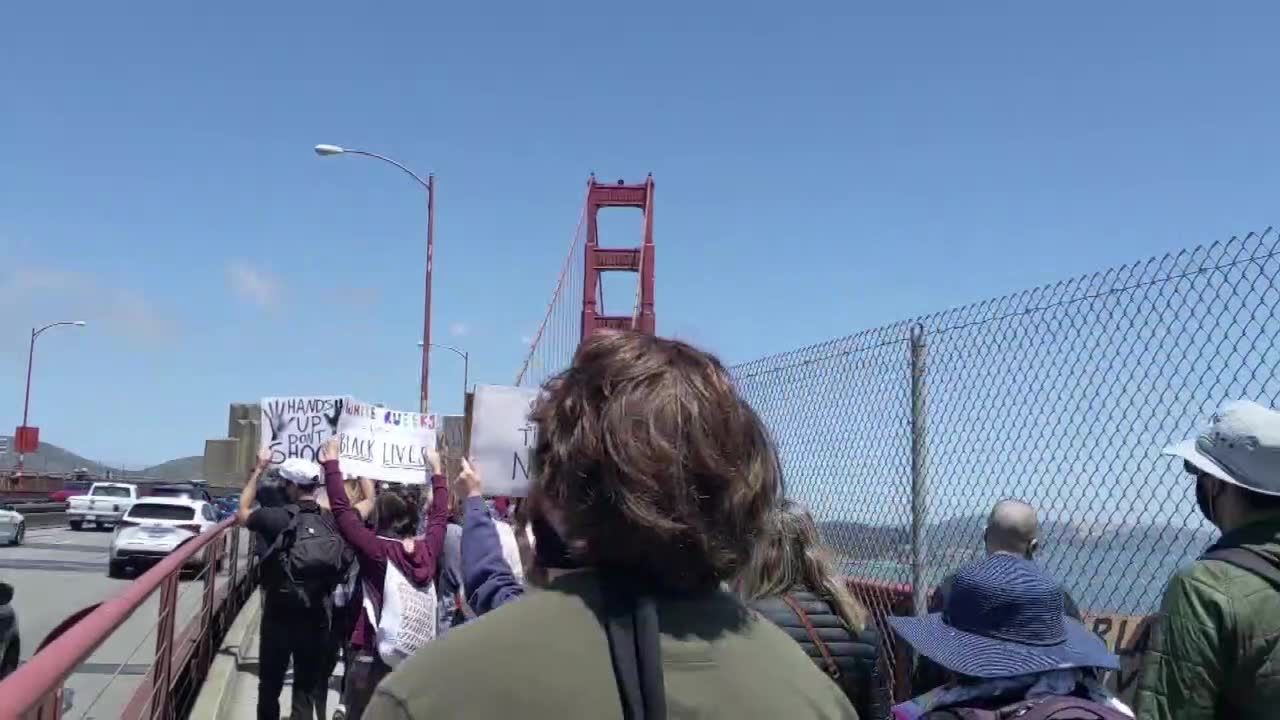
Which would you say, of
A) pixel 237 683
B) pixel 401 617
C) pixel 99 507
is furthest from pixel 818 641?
pixel 99 507

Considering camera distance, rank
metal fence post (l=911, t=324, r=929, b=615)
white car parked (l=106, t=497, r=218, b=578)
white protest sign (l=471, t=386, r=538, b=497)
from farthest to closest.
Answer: white car parked (l=106, t=497, r=218, b=578) < white protest sign (l=471, t=386, r=538, b=497) < metal fence post (l=911, t=324, r=929, b=615)

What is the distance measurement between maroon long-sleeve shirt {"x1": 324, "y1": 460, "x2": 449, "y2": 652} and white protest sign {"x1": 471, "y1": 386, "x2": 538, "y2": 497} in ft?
0.79

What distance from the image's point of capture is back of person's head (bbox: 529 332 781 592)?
1475 mm

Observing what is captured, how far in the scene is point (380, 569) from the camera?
206 inches

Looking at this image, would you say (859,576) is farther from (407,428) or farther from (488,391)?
(407,428)

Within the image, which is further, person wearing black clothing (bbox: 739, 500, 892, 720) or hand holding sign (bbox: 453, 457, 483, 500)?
hand holding sign (bbox: 453, 457, 483, 500)

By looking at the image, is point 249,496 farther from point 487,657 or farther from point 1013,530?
point 487,657

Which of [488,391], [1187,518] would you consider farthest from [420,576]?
[1187,518]

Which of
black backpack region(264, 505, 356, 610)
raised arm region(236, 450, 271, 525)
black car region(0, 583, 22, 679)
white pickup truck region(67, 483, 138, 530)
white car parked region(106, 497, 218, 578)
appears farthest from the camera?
white pickup truck region(67, 483, 138, 530)

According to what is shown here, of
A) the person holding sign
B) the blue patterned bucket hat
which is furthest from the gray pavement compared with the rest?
the blue patterned bucket hat

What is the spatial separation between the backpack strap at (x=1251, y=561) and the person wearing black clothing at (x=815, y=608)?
1.02 metres

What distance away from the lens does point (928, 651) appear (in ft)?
7.17

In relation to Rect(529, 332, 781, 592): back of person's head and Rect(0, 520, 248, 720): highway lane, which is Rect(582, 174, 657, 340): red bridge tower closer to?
Rect(0, 520, 248, 720): highway lane

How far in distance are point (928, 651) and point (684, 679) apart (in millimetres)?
943
